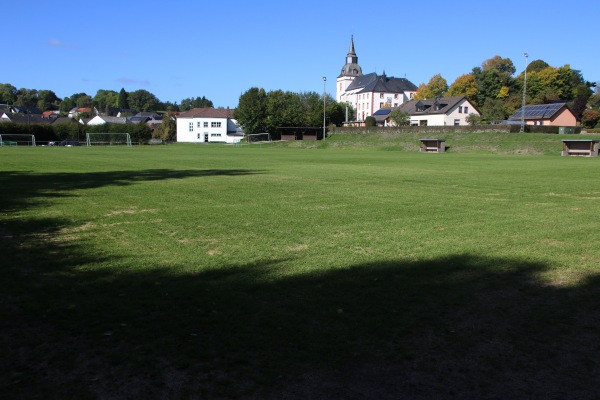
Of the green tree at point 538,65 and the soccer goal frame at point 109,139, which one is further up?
the green tree at point 538,65

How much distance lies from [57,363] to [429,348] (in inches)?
117

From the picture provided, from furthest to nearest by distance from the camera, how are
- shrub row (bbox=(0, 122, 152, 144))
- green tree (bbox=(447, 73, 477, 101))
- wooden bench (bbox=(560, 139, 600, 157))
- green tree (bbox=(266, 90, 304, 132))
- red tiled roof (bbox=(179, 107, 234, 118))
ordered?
red tiled roof (bbox=(179, 107, 234, 118)), green tree (bbox=(447, 73, 477, 101)), green tree (bbox=(266, 90, 304, 132)), shrub row (bbox=(0, 122, 152, 144)), wooden bench (bbox=(560, 139, 600, 157))

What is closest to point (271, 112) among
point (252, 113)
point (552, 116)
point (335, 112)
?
point (252, 113)

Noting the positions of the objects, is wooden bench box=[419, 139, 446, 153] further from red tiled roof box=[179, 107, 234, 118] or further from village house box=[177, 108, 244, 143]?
red tiled roof box=[179, 107, 234, 118]

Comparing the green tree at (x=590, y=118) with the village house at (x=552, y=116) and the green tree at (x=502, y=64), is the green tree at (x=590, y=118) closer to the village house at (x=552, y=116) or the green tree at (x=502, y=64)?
the village house at (x=552, y=116)

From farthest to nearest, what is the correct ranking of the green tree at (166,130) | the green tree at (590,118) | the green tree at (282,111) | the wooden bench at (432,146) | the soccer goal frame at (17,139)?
the green tree at (166,130), the green tree at (282,111), the green tree at (590,118), the soccer goal frame at (17,139), the wooden bench at (432,146)

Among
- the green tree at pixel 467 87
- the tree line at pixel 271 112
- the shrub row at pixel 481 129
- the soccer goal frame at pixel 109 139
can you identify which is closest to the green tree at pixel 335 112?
the tree line at pixel 271 112

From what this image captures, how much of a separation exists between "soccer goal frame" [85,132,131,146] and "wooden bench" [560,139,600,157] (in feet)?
199

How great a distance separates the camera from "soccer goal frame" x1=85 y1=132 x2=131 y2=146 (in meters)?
79.0

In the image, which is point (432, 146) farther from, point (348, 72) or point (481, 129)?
point (348, 72)

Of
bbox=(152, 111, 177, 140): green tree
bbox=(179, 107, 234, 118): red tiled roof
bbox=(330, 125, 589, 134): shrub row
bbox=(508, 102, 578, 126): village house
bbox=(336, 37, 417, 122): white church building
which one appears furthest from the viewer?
bbox=(336, 37, 417, 122): white church building

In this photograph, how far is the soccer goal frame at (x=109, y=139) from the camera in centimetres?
7900

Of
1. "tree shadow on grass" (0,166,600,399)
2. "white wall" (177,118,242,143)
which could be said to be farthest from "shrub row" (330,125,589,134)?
"tree shadow on grass" (0,166,600,399)

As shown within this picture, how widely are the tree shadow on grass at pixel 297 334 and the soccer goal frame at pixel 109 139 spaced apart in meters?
77.5
